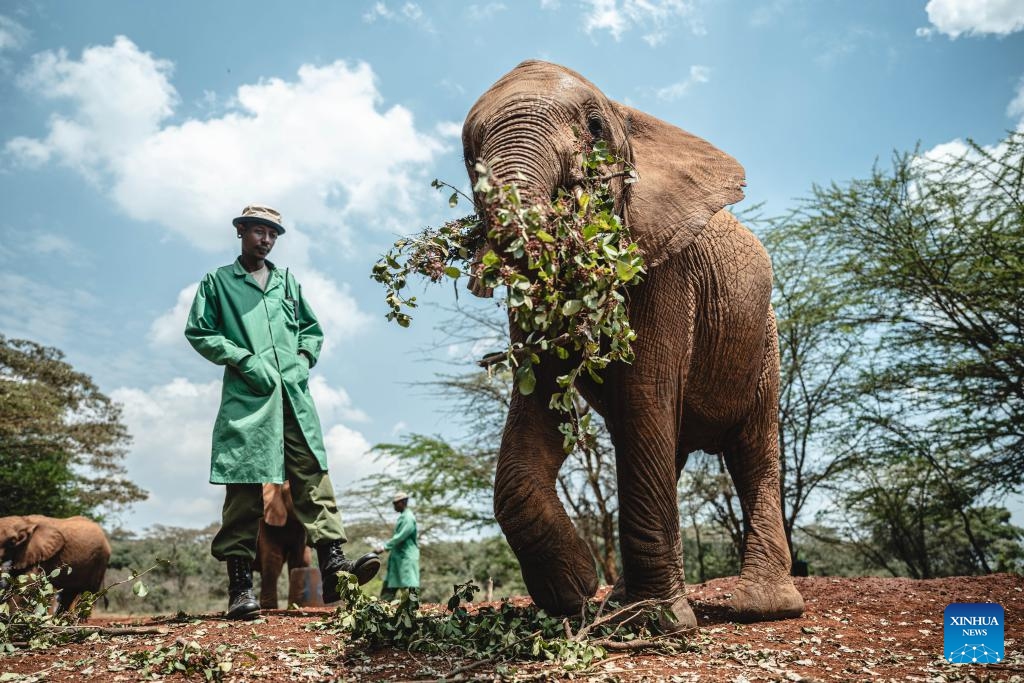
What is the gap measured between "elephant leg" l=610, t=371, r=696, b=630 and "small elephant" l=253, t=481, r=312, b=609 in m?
6.40

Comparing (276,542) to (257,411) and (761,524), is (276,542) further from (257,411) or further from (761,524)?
(761,524)

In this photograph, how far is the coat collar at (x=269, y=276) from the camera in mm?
6348

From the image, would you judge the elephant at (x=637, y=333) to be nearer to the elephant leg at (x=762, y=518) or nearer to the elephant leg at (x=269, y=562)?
the elephant leg at (x=762, y=518)

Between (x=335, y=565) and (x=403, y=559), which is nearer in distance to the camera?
(x=335, y=565)

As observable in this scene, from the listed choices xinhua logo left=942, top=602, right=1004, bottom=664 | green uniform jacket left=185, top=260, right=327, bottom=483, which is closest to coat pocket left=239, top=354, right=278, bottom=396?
green uniform jacket left=185, top=260, right=327, bottom=483

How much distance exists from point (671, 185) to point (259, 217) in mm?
3152

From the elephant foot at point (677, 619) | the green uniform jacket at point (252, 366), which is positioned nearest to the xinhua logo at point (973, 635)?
the elephant foot at point (677, 619)

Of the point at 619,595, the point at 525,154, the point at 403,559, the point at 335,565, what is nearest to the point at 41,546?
the point at 403,559

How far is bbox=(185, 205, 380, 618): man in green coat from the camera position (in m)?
5.88

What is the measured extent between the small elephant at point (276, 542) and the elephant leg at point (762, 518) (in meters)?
5.94

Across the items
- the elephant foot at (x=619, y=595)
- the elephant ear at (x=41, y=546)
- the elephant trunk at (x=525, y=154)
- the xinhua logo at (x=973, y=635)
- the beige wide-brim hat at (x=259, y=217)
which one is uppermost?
the beige wide-brim hat at (x=259, y=217)

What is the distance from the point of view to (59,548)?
998 centimetres

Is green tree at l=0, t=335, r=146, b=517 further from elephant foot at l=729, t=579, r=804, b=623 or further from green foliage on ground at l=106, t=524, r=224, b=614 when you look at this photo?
elephant foot at l=729, t=579, r=804, b=623

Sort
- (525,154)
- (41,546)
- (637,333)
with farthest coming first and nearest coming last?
1. (41,546)
2. (637,333)
3. (525,154)
